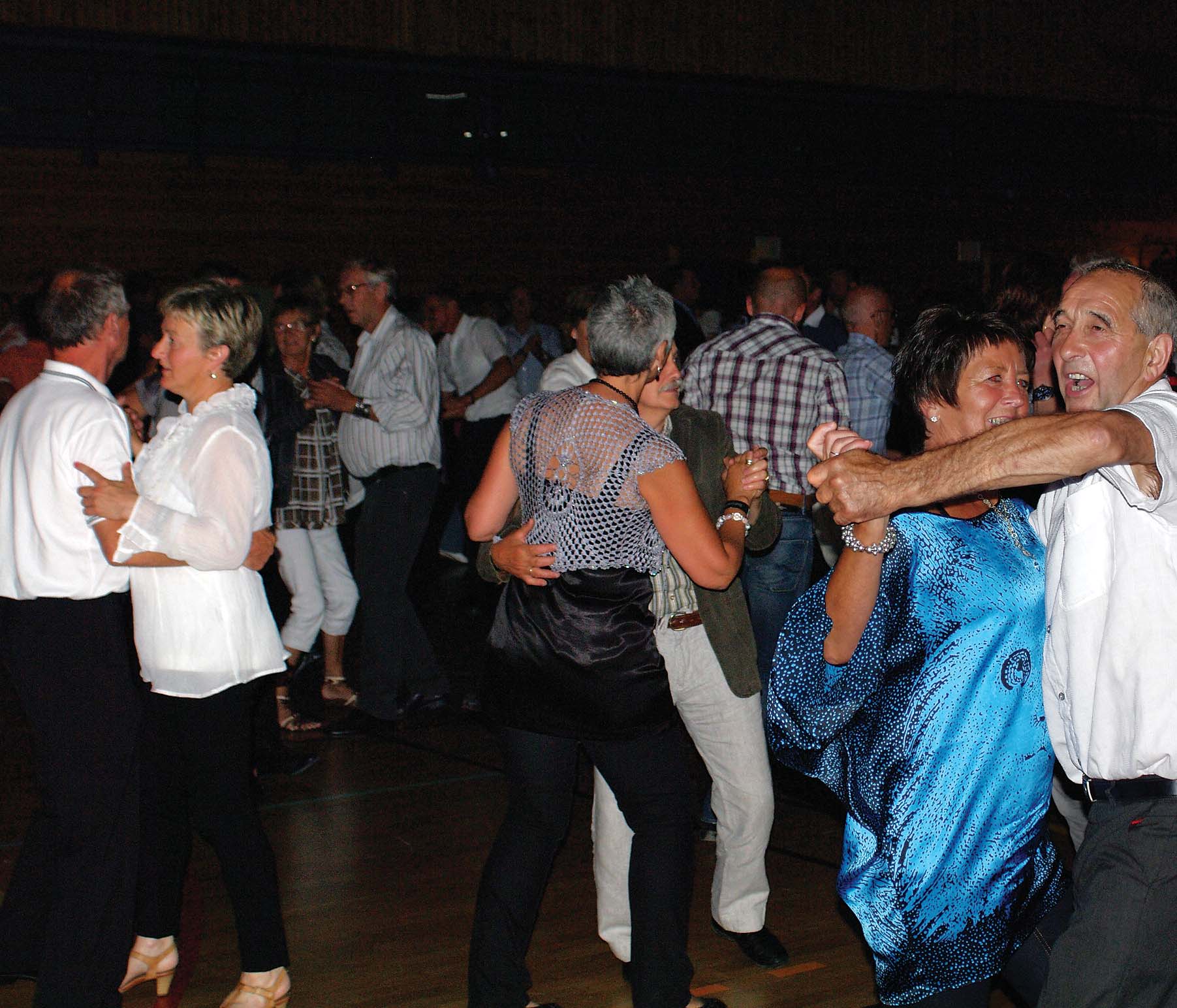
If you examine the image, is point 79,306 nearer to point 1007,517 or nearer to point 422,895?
point 422,895

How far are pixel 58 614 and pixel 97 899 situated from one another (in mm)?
627

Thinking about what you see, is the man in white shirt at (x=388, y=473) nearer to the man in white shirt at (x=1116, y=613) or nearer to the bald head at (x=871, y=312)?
the bald head at (x=871, y=312)

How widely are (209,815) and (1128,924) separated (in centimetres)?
194

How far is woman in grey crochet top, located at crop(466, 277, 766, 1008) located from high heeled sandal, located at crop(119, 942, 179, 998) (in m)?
0.92

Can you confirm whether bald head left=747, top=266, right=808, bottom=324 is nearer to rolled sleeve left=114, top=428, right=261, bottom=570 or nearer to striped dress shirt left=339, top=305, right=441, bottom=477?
striped dress shirt left=339, top=305, right=441, bottom=477

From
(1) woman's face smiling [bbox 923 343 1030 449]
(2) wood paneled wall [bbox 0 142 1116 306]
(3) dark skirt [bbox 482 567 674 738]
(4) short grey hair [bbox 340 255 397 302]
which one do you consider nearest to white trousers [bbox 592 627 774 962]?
(3) dark skirt [bbox 482 567 674 738]

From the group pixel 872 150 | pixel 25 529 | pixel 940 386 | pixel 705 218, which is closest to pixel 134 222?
pixel 705 218

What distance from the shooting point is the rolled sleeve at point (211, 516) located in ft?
9.07

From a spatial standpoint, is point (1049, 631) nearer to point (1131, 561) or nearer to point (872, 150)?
point (1131, 561)

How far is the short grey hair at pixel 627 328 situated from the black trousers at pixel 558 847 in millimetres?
806

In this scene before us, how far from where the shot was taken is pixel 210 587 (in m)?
2.90

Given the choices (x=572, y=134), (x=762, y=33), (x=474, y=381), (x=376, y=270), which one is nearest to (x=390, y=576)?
(x=376, y=270)

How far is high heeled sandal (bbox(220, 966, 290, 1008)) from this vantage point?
9.89 feet

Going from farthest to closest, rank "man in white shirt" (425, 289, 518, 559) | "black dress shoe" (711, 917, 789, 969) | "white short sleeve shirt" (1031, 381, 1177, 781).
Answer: "man in white shirt" (425, 289, 518, 559)
"black dress shoe" (711, 917, 789, 969)
"white short sleeve shirt" (1031, 381, 1177, 781)
